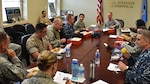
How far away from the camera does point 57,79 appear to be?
2141mm

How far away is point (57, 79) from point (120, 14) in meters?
6.61

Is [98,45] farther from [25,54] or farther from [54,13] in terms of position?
[54,13]

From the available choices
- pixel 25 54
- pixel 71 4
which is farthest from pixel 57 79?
pixel 71 4

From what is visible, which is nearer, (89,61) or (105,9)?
(89,61)

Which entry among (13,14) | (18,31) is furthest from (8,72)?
(13,14)

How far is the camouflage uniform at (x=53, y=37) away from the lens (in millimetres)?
3916

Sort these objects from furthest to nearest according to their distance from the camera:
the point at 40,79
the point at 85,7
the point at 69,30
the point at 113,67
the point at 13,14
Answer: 1. the point at 85,7
2. the point at 13,14
3. the point at 69,30
4. the point at 113,67
5. the point at 40,79

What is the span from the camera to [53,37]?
4.02 meters

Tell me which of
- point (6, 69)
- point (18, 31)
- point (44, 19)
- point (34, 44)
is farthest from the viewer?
point (44, 19)

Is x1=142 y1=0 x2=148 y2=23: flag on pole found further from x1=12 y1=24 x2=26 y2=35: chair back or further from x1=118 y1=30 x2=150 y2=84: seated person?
x1=118 y1=30 x2=150 y2=84: seated person

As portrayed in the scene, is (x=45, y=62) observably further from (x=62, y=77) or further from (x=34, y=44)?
(x=34, y=44)

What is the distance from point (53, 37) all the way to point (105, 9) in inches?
193

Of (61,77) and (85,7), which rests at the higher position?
(85,7)

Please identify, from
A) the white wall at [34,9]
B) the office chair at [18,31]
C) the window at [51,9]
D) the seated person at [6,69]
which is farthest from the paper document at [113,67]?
the window at [51,9]
